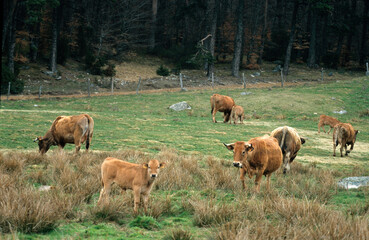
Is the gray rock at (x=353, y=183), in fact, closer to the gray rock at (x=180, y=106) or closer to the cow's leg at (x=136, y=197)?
the cow's leg at (x=136, y=197)

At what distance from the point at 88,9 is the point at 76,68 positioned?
1317 cm

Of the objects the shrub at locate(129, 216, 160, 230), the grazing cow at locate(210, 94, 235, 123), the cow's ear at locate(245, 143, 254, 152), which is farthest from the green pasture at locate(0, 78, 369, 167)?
the shrub at locate(129, 216, 160, 230)

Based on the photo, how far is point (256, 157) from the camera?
8.36 meters

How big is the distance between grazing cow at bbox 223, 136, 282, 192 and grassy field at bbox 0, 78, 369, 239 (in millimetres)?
503

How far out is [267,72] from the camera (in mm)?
55094

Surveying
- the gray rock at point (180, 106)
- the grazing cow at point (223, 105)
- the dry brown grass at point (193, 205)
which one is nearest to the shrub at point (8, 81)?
the gray rock at point (180, 106)

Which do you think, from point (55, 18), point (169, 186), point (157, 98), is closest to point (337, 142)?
point (169, 186)

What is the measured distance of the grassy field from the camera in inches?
210

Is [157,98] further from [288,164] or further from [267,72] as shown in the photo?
[267,72]

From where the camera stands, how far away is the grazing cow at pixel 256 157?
7.78m

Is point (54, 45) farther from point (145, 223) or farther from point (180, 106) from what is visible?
point (145, 223)

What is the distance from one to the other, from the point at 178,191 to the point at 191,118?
1698 centimetres

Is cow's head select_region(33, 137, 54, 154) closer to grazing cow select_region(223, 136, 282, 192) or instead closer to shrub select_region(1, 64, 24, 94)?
grazing cow select_region(223, 136, 282, 192)

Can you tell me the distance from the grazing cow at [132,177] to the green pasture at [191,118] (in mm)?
6396
